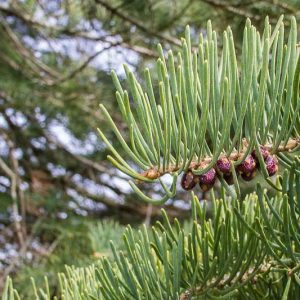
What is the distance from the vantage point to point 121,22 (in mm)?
1321

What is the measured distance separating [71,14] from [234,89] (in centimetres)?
126

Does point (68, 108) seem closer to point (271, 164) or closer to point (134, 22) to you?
point (134, 22)

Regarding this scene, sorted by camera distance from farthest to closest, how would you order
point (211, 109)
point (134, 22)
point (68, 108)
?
point (68, 108) < point (134, 22) < point (211, 109)

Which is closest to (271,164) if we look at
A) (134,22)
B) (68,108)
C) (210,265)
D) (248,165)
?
(248,165)

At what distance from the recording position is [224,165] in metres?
0.32

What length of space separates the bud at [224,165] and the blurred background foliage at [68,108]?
50cm

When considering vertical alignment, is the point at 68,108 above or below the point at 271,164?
above

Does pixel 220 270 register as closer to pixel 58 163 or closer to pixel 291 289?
pixel 291 289

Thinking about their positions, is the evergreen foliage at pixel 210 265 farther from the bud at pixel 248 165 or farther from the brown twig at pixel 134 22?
the brown twig at pixel 134 22

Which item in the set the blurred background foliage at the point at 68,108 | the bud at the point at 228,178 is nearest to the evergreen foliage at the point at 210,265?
the bud at the point at 228,178

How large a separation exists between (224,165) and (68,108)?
4.47 feet

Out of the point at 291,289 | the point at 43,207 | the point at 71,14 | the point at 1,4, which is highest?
the point at 1,4

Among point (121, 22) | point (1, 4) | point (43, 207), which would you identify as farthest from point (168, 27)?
point (43, 207)

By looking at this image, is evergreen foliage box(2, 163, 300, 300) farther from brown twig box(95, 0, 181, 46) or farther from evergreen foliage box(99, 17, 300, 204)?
brown twig box(95, 0, 181, 46)
